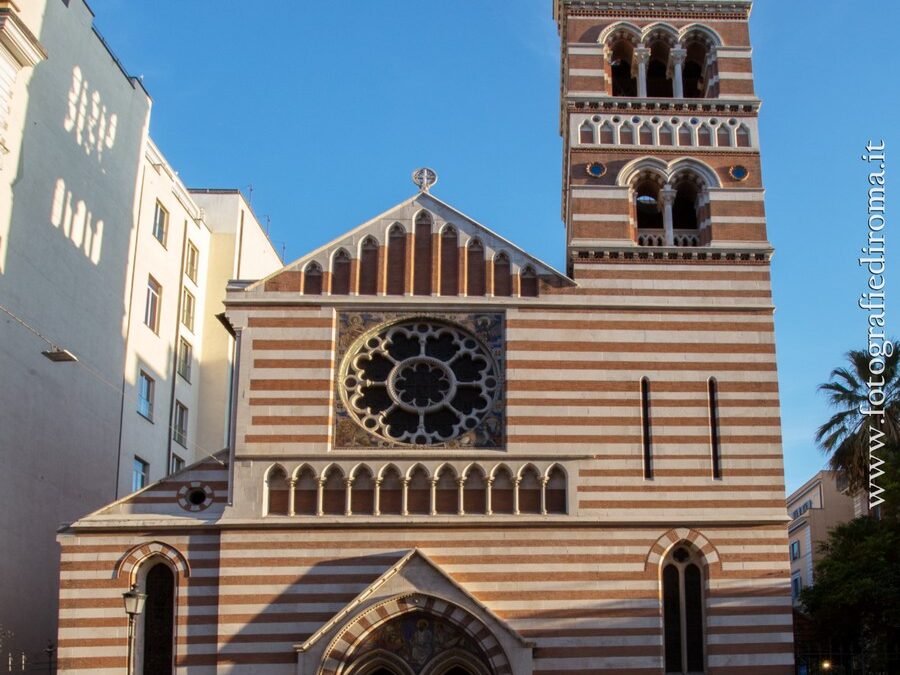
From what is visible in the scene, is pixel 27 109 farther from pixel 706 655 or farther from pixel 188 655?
pixel 706 655

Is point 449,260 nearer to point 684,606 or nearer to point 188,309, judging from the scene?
point 684,606

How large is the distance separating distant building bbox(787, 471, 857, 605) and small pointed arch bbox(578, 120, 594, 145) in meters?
30.7

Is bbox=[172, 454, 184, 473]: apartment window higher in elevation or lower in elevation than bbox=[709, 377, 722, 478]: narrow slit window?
higher

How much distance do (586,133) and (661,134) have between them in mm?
1844

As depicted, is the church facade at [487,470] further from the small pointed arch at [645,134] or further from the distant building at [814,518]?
the distant building at [814,518]

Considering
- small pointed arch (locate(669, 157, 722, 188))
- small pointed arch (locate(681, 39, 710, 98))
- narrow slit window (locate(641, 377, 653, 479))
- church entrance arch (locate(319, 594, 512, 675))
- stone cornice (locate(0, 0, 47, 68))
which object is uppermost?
small pointed arch (locate(681, 39, 710, 98))

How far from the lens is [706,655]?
26781 mm

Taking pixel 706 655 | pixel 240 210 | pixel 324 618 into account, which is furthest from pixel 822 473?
pixel 324 618

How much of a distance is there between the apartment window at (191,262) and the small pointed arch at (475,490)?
61.0 feet

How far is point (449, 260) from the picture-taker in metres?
29.5

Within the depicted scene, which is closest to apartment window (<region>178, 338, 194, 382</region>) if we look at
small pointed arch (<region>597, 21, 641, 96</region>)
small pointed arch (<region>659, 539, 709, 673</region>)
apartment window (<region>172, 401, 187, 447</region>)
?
apartment window (<region>172, 401, 187, 447</region>)

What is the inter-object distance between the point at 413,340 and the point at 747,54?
1133 cm

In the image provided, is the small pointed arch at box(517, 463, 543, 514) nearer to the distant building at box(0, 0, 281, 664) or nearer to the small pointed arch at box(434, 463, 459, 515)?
the small pointed arch at box(434, 463, 459, 515)

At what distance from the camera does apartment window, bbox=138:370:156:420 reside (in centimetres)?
3897
